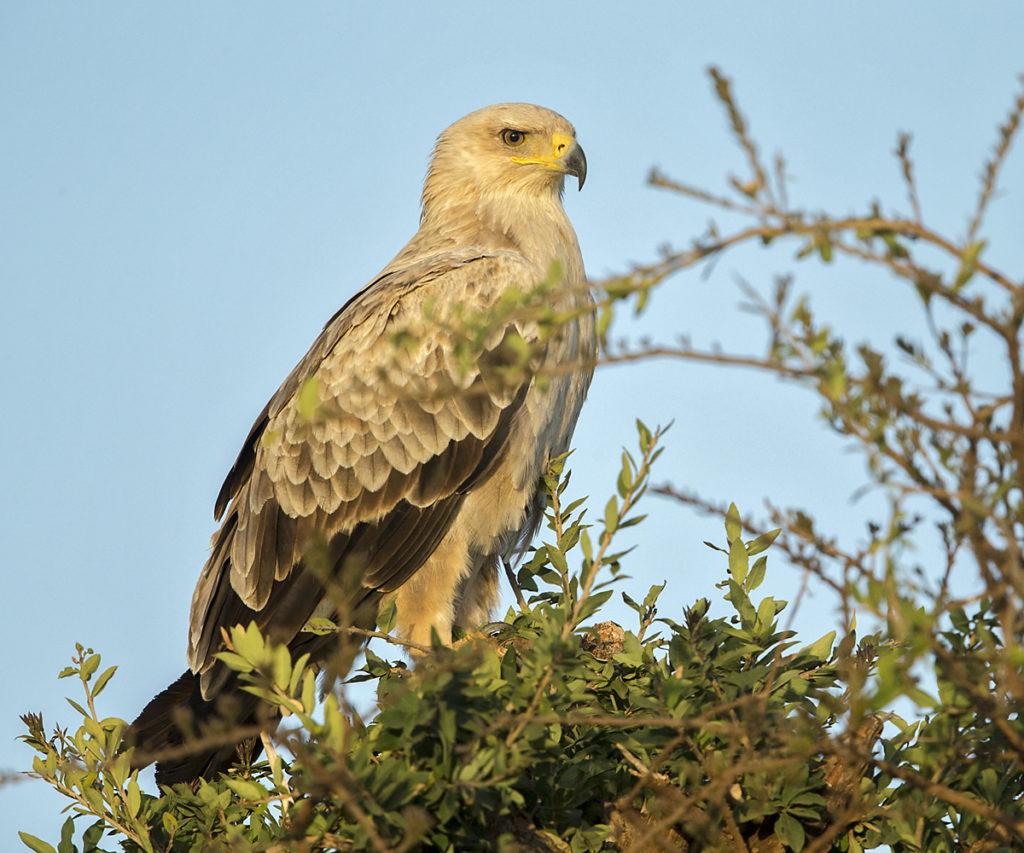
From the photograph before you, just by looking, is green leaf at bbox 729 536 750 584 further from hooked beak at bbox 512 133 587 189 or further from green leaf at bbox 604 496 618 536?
hooked beak at bbox 512 133 587 189

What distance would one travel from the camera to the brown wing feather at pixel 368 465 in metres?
5.97

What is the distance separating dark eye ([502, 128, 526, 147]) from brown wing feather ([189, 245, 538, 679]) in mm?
1265

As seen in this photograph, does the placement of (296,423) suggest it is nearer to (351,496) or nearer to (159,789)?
(351,496)

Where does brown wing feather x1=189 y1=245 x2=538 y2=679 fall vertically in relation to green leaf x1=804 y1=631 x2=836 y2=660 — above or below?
above

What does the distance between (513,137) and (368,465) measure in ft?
8.32

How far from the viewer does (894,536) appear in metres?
1.95

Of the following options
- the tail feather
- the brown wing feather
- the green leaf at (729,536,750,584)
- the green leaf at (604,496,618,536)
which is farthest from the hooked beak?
the green leaf at (604,496,618,536)

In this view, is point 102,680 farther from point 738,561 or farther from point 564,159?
point 564,159

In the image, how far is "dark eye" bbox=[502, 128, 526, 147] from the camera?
24.1ft

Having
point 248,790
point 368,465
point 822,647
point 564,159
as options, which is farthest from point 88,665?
point 564,159

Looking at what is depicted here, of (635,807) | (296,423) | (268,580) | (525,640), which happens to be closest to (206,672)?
(268,580)

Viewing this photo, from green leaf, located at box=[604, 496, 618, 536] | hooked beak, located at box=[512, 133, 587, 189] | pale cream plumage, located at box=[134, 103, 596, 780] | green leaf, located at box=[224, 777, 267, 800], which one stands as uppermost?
hooked beak, located at box=[512, 133, 587, 189]

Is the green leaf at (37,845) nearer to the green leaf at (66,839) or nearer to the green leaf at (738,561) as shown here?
the green leaf at (66,839)

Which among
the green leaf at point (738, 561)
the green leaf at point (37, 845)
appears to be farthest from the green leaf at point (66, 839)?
the green leaf at point (738, 561)
